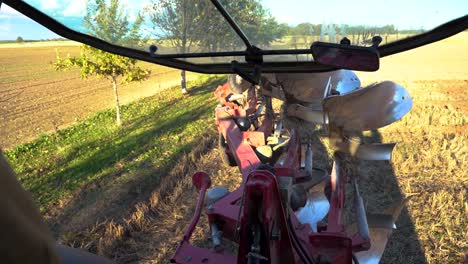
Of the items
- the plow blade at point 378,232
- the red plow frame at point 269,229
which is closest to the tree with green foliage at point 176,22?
the red plow frame at point 269,229

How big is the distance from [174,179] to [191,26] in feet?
14.7

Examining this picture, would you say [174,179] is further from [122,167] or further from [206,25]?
[206,25]

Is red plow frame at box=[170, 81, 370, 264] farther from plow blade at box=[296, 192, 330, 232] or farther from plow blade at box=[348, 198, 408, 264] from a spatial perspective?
plow blade at box=[348, 198, 408, 264]

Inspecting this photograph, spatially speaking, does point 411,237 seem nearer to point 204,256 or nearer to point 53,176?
point 204,256

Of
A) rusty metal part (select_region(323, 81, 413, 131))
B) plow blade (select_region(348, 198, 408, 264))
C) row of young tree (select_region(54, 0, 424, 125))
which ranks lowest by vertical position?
plow blade (select_region(348, 198, 408, 264))

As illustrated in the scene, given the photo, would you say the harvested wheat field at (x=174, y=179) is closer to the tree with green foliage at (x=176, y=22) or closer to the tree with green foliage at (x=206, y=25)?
the tree with green foliage at (x=206, y=25)

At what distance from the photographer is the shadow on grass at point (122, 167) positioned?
5.14 metres

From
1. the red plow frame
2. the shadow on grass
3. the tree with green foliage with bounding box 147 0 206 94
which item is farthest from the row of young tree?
the shadow on grass

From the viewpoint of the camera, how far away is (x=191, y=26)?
5.69 feet

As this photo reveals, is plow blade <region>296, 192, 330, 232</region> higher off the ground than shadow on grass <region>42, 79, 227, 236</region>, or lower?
higher

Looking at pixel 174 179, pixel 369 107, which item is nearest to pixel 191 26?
pixel 369 107

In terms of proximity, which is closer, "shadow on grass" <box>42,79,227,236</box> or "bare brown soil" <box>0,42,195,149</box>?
"shadow on grass" <box>42,79,227,236</box>

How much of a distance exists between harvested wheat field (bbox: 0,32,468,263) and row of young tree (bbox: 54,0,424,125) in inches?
28.8

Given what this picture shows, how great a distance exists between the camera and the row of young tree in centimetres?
158
